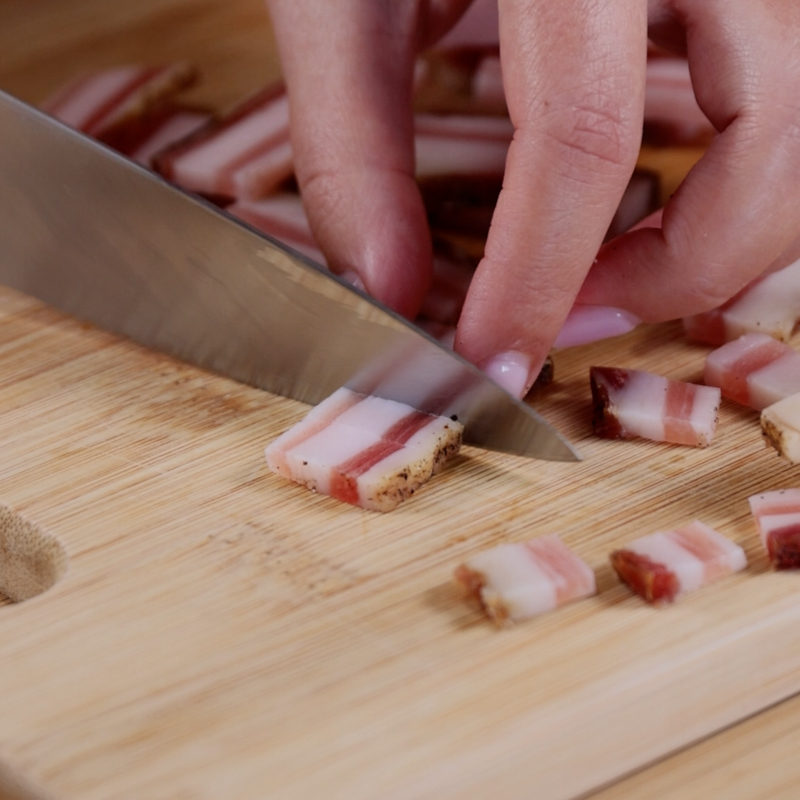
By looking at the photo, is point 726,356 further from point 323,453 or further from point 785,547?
point 323,453

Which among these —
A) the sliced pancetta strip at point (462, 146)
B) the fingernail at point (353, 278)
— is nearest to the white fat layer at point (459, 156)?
the sliced pancetta strip at point (462, 146)

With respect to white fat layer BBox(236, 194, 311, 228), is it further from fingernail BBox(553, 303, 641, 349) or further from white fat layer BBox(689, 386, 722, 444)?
white fat layer BBox(689, 386, 722, 444)

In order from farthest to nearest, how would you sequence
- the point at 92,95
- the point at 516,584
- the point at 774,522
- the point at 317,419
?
1. the point at 92,95
2. the point at 317,419
3. the point at 774,522
4. the point at 516,584

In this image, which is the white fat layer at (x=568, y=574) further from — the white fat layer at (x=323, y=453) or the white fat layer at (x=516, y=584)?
the white fat layer at (x=323, y=453)

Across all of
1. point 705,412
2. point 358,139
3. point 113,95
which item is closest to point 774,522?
point 705,412

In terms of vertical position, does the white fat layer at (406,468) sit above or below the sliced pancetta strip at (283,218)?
below

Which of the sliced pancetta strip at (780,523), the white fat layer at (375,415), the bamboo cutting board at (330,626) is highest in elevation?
the white fat layer at (375,415)

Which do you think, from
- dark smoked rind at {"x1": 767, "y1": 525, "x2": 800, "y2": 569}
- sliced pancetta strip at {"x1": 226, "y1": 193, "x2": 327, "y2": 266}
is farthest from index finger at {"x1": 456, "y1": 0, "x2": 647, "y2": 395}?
sliced pancetta strip at {"x1": 226, "y1": 193, "x2": 327, "y2": 266}
